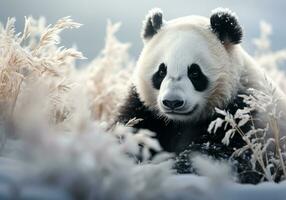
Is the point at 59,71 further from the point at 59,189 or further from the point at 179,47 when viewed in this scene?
the point at 59,189

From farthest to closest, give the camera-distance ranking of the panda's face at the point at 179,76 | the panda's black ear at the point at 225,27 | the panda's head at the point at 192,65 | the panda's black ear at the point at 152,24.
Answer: the panda's black ear at the point at 152,24, the panda's black ear at the point at 225,27, the panda's head at the point at 192,65, the panda's face at the point at 179,76

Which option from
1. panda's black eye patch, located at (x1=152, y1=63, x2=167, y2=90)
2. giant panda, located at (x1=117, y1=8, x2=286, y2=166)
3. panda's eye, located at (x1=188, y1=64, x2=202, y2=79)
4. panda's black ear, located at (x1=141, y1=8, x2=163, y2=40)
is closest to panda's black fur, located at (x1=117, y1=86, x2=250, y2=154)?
giant panda, located at (x1=117, y1=8, x2=286, y2=166)

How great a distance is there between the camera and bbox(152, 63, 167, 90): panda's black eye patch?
4859 millimetres

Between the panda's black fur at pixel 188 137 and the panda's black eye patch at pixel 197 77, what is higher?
the panda's black eye patch at pixel 197 77

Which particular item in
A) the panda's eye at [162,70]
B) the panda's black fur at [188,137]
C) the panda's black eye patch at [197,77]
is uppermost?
the panda's eye at [162,70]

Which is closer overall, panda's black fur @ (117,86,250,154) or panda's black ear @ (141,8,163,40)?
panda's black fur @ (117,86,250,154)

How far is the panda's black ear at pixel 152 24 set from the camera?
17.4 feet

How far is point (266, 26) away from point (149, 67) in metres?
4.97

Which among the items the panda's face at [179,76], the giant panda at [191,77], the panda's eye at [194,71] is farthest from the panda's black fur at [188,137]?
the panda's eye at [194,71]

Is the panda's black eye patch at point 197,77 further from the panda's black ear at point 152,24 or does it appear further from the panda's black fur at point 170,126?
the panda's black ear at point 152,24

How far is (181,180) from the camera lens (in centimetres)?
264

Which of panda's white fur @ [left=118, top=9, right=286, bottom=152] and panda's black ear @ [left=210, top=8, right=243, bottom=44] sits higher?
panda's black ear @ [left=210, top=8, right=243, bottom=44]

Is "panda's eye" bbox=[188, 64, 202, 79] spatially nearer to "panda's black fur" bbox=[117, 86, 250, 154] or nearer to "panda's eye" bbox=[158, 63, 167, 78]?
"panda's eye" bbox=[158, 63, 167, 78]

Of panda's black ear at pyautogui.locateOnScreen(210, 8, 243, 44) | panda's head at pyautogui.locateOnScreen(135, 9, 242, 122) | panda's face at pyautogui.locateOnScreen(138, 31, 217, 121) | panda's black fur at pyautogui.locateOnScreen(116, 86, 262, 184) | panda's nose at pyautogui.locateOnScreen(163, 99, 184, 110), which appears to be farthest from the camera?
panda's black ear at pyautogui.locateOnScreen(210, 8, 243, 44)
